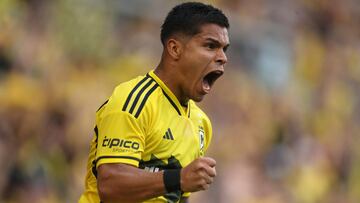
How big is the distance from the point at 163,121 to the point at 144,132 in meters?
0.17

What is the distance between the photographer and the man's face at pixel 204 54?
171 inches

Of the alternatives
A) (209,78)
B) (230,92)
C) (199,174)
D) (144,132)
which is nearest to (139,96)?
(144,132)

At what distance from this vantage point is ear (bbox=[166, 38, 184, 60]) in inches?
173

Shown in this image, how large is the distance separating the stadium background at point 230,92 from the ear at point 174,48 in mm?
3085

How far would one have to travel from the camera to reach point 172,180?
3.95 m

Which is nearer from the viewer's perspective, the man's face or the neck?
the man's face

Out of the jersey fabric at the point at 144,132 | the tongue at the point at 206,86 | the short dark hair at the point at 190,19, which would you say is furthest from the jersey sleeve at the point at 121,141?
the short dark hair at the point at 190,19

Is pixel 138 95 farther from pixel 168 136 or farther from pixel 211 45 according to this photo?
pixel 211 45

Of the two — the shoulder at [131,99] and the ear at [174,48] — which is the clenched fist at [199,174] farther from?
the ear at [174,48]

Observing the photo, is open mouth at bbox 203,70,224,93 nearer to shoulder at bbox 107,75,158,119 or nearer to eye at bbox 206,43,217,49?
eye at bbox 206,43,217,49

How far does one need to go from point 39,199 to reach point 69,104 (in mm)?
869

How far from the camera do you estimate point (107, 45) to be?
8.19 m

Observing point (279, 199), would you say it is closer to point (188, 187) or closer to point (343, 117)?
point (343, 117)

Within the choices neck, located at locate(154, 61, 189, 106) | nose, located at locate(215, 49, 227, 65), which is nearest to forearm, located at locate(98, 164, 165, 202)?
neck, located at locate(154, 61, 189, 106)
